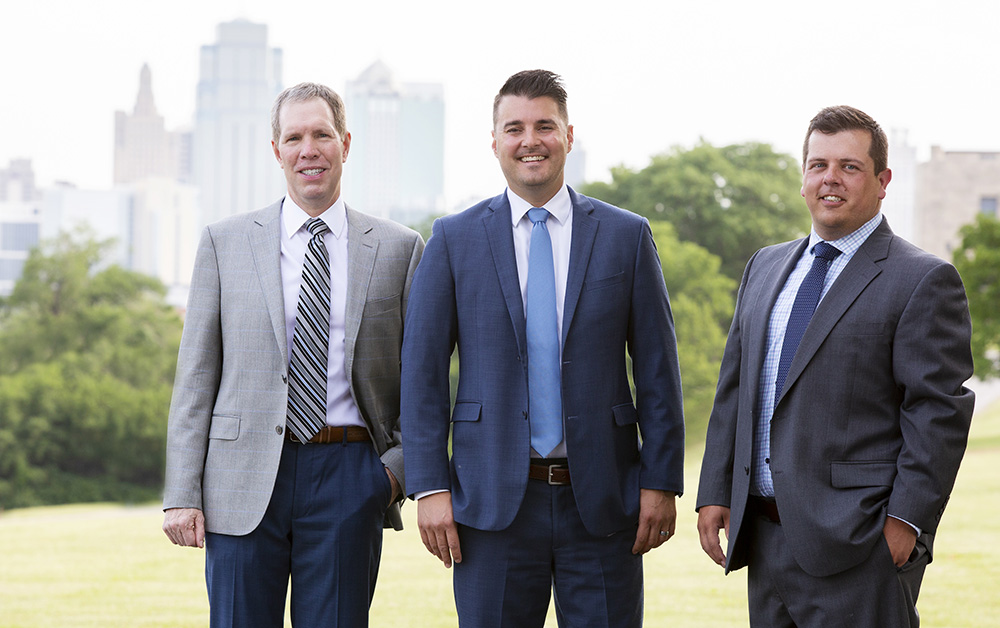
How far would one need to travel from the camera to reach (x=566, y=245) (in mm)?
3084

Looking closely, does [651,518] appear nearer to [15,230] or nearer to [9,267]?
[9,267]

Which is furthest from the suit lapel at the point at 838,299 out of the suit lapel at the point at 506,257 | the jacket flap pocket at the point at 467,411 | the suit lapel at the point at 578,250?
the jacket flap pocket at the point at 467,411

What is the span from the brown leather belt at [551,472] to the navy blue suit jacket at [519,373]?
0.04 meters

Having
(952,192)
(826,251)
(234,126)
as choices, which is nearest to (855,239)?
(826,251)

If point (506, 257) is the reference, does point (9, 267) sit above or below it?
above

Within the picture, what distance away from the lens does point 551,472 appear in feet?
9.69

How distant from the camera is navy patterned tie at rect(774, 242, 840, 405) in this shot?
2.83m

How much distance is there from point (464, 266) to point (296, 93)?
2.74 feet

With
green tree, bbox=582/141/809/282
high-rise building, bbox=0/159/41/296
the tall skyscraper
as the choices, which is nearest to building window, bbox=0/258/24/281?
high-rise building, bbox=0/159/41/296

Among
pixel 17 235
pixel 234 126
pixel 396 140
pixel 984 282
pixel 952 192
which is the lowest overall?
pixel 984 282

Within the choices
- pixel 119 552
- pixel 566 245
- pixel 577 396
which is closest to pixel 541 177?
pixel 566 245

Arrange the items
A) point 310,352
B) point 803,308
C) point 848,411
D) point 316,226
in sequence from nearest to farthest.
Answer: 1. point 848,411
2. point 803,308
3. point 310,352
4. point 316,226

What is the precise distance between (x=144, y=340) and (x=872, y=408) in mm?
34573

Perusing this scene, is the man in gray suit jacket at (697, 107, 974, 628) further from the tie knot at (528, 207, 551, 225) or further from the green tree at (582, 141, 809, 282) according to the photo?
the green tree at (582, 141, 809, 282)
